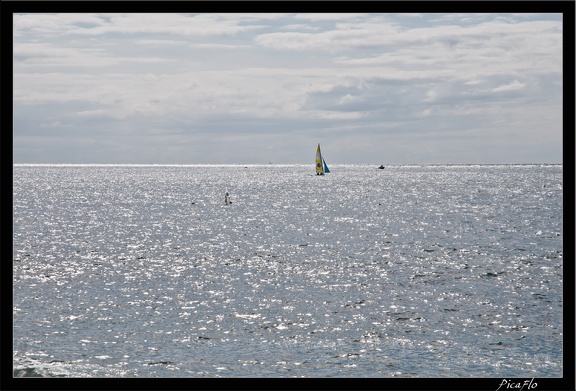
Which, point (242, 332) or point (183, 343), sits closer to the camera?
point (183, 343)

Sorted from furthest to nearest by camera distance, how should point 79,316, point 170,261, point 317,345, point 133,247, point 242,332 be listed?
point 133,247 < point 170,261 < point 79,316 < point 242,332 < point 317,345


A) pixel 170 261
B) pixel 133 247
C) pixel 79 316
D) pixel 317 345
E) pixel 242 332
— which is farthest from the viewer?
pixel 133 247

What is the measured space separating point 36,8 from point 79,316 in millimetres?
35097

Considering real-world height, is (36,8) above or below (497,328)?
above

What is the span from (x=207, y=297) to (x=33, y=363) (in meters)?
19.2

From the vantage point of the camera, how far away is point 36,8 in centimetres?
1271

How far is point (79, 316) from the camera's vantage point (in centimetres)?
4453

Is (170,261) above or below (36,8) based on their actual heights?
below

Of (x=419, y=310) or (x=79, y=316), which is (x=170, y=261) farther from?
(x=419, y=310)
